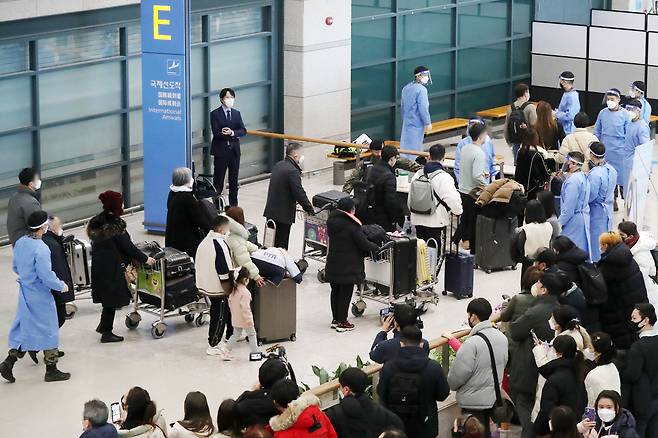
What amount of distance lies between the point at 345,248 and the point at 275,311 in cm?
96

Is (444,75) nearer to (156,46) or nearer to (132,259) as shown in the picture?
(156,46)

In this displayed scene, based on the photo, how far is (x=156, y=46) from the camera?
1844 centimetres

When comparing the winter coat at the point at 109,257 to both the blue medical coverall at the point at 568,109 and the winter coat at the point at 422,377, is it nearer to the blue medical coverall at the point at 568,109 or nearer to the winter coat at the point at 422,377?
the winter coat at the point at 422,377

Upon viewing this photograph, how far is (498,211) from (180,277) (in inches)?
175

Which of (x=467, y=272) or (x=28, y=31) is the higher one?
(x=28, y=31)

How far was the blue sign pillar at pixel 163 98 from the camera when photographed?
18.2 meters

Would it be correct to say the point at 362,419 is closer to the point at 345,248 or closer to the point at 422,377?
the point at 422,377

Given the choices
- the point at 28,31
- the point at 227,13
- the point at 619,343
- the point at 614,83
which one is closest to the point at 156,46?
the point at 28,31

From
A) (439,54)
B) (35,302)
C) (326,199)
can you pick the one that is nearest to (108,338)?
(35,302)

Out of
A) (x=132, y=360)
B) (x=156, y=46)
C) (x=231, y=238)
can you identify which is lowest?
(x=132, y=360)

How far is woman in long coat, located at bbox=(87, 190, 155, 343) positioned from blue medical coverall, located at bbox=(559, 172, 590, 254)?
16.0 feet

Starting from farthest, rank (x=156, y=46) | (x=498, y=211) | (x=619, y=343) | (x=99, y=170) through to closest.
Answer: (x=99, y=170) < (x=156, y=46) < (x=498, y=211) < (x=619, y=343)

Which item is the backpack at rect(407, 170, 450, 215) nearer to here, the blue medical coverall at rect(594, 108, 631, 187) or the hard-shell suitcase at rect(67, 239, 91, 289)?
the hard-shell suitcase at rect(67, 239, 91, 289)

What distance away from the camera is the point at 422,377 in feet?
34.7
